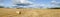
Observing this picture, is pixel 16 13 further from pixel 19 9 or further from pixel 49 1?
pixel 49 1

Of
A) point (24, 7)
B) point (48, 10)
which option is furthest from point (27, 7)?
point (48, 10)

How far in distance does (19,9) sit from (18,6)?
0.03 meters

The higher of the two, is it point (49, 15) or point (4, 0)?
point (4, 0)

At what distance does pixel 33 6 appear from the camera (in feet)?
1.88

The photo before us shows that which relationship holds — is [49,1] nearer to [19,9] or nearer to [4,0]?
[19,9]

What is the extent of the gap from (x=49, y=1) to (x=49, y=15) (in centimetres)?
10

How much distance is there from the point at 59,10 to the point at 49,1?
91 millimetres

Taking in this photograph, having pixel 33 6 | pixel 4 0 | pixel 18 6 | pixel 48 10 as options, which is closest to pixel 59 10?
pixel 48 10

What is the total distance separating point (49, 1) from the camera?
0.58 m

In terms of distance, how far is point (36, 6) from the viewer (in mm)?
571

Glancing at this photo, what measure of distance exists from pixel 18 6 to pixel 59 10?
0.93ft

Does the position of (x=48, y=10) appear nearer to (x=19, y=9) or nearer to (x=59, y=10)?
(x=59, y=10)

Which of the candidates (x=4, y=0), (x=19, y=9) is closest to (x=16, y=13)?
(x=19, y=9)

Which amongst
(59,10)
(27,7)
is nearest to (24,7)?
A: (27,7)
